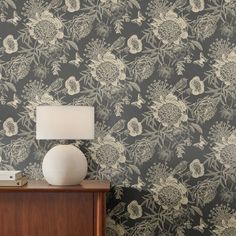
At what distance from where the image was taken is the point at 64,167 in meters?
2.70

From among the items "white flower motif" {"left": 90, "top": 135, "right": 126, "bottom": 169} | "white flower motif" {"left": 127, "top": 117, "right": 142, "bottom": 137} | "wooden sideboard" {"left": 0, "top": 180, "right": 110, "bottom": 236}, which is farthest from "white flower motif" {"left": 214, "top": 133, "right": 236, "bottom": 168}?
"wooden sideboard" {"left": 0, "top": 180, "right": 110, "bottom": 236}

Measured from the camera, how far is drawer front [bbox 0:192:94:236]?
8.70 feet

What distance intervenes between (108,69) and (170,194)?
34.8 inches

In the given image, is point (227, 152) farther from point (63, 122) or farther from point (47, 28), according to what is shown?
point (47, 28)

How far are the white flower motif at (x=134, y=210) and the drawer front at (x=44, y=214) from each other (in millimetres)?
439

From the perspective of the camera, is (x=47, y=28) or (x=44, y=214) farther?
(x=47, y=28)

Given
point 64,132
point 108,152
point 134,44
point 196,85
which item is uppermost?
point 134,44

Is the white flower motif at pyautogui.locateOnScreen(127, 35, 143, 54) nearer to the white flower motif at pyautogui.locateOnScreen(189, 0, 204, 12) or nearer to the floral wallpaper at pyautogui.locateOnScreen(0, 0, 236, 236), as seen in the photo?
the floral wallpaper at pyautogui.locateOnScreen(0, 0, 236, 236)

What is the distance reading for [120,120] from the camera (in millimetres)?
3051

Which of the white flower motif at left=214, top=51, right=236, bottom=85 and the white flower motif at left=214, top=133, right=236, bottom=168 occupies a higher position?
the white flower motif at left=214, top=51, right=236, bottom=85

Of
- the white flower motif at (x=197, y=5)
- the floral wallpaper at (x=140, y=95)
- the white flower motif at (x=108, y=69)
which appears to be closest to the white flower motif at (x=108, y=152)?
the floral wallpaper at (x=140, y=95)

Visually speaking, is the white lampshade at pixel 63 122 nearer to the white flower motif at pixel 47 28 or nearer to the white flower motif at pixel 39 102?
the white flower motif at pixel 39 102

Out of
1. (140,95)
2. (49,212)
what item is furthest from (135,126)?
(49,212)

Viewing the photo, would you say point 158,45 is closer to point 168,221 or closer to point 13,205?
point 168,221
